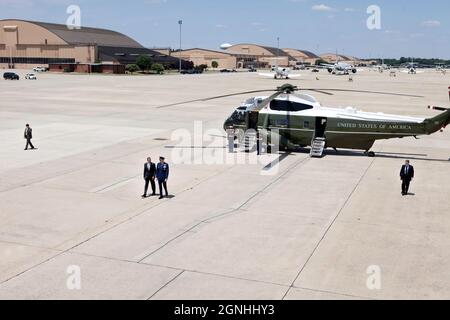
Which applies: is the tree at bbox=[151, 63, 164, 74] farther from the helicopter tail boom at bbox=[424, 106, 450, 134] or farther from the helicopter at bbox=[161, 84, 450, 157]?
the helicopter tail boom at bbox=[424, 106, 450, 134]

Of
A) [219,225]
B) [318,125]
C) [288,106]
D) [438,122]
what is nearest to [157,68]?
[288,106]

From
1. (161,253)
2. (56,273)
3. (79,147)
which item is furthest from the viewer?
(79,147)

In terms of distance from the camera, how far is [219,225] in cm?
1228

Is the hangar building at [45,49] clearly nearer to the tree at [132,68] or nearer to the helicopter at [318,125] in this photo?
the tree at [132,68]

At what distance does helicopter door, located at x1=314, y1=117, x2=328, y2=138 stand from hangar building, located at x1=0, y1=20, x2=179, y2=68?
127m

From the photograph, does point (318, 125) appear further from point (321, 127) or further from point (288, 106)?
point (288, 106)

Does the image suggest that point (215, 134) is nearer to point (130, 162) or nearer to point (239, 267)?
point (130, 162)

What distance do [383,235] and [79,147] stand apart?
1518cm

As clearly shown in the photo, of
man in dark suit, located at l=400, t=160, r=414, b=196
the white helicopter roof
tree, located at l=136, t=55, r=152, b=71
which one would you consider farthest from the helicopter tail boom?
tree, located at l=136, t=55, r=152, b=71

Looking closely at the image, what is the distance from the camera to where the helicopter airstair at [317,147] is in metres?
21.1

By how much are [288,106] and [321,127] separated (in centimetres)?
170
